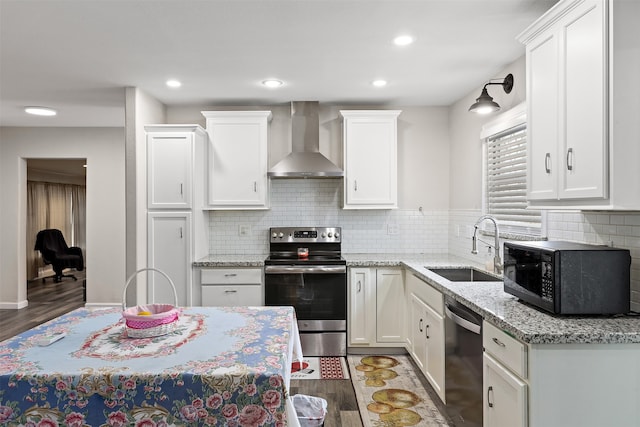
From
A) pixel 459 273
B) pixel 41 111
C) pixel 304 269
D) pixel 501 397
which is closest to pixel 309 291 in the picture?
pixel 304 269

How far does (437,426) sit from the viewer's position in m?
2.65

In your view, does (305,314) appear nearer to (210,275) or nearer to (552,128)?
(210,275)

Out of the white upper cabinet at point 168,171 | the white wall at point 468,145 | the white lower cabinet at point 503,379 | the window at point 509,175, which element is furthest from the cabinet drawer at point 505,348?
the white upper cabinet at point 168,171

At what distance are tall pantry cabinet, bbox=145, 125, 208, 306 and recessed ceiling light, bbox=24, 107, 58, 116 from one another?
1747 mm

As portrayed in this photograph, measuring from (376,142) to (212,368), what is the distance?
3.08 meters

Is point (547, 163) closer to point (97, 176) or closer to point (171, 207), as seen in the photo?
point (171, 207)

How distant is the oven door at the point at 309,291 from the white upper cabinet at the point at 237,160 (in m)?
0.79

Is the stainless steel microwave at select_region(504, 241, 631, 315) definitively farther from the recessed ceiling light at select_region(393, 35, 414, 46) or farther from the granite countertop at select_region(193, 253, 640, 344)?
the recessed ceiling light at select_region(393, 35, 414, 46)

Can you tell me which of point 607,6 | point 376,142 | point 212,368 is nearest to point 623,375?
point 607,6

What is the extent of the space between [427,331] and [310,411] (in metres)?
1.34

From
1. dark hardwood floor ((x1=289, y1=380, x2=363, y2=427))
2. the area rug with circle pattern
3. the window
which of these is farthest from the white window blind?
dark hardwood floor ((x1=289, y1=380, x2=363, y2=427))

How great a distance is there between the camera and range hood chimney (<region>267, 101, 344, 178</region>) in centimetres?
405

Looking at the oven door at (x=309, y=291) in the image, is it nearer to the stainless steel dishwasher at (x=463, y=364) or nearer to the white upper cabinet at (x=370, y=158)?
the white upper cabinet at (x=370, y=158)

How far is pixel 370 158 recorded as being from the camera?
4.12 meters
